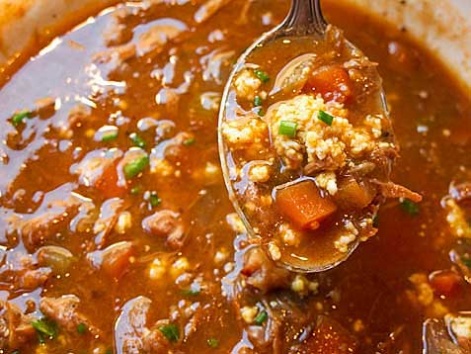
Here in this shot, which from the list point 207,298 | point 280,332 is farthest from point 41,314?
point 280,332

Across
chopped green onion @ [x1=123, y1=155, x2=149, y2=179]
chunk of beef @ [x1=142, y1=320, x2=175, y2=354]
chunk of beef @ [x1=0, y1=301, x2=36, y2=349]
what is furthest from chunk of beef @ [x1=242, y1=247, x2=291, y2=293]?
chunk of beef @ [x1=0, y1=301, x2=36, y2=349]

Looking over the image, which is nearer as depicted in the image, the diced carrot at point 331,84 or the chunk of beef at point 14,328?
the diced carrot at point 331,84

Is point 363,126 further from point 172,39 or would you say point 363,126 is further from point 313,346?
point 172,39

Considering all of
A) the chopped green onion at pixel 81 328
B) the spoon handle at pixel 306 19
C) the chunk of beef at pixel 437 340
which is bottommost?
the chunk of beef at pixel 437 340

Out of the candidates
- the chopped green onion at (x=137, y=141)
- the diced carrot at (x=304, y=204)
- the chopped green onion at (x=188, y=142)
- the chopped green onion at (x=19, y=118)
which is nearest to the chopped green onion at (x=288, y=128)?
the diced carrot at (x=304, y=204)

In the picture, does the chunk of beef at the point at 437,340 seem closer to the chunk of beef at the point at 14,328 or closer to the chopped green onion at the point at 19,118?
the chunk of beef at the point at 14,328

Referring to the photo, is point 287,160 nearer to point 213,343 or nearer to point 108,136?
point 213,343

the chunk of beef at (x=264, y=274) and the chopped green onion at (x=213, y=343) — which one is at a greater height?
the chunk of beef at (x=264, y=274)

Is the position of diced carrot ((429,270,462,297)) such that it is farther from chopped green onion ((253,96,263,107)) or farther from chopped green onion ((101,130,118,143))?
chopped green onion ((101,130,118,143))
